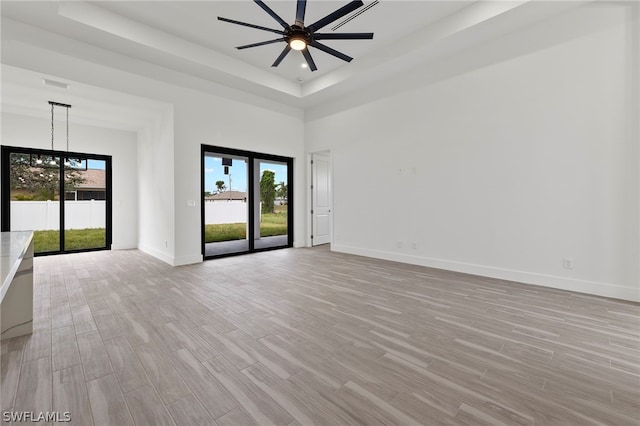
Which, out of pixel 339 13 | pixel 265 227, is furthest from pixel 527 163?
pixel 265 227

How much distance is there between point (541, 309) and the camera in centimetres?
311

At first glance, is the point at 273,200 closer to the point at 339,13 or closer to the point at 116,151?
the point at 116,151

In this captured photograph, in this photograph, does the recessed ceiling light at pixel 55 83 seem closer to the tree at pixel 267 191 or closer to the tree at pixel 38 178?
the tree at pixel 38 178

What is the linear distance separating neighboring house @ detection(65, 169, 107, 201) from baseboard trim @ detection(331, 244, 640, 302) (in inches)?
282

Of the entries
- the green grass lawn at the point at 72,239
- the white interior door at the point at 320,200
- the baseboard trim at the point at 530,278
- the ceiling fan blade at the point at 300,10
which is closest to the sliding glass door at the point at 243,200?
the white interior door at the point at 320,200

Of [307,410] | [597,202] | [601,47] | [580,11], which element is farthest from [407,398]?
[580,11]

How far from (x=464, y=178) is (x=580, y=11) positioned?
254cm

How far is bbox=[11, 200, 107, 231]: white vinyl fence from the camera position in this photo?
6098mm

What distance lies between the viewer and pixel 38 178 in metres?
6.33

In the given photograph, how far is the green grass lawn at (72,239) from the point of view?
6348 mm

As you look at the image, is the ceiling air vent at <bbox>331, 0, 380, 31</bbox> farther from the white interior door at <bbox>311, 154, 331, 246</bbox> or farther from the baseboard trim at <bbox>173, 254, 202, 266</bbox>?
the baseboard trim at <bbox>173, 254, 202, 266</bbox>

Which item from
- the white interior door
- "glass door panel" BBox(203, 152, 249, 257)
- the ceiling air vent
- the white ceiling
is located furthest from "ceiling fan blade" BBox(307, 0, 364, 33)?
the white interior door

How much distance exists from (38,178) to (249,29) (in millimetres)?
5998

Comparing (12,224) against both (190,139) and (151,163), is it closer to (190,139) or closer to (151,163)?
(151,163)
